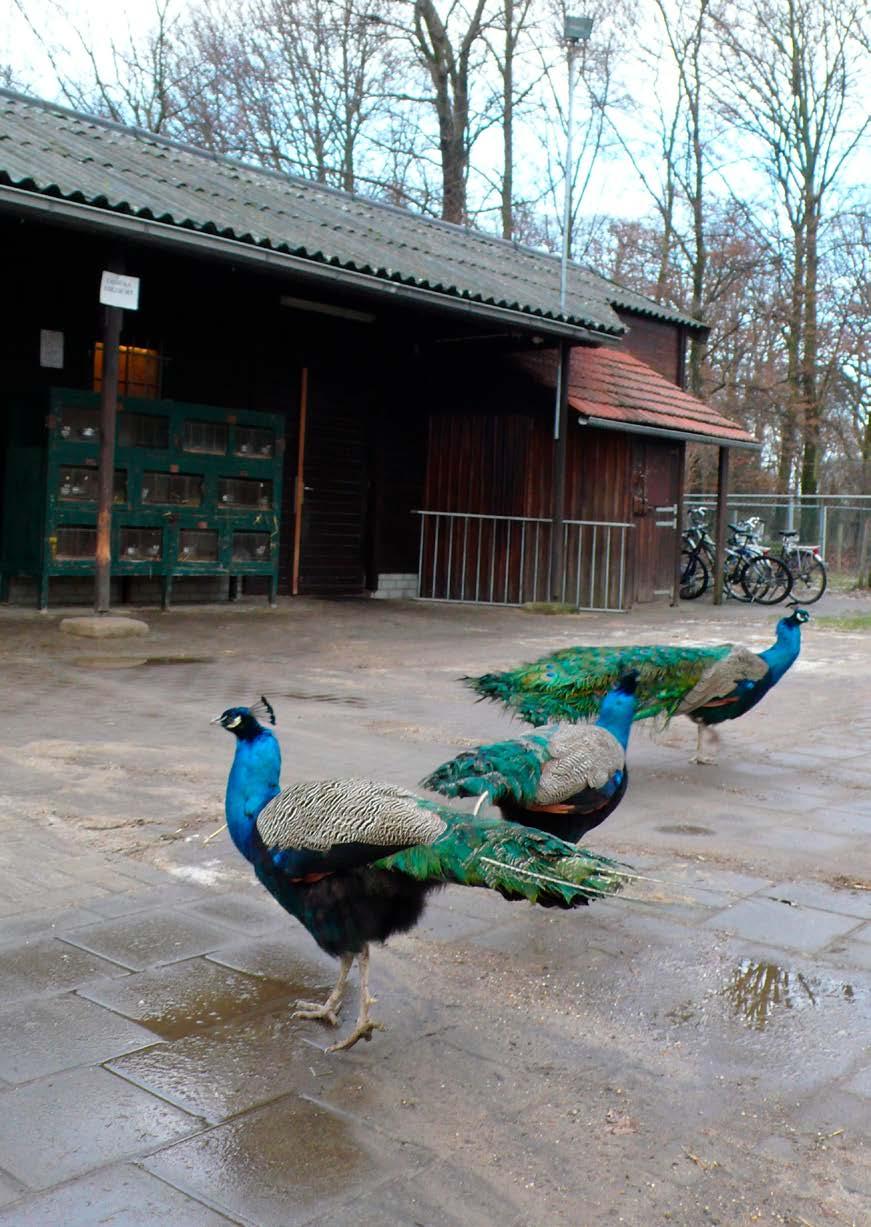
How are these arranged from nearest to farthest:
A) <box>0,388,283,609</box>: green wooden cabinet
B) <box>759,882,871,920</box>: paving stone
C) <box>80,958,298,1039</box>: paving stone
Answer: <box>80,958,298,1039</box>: paving stone, <box>759,882,871,920</box>: paving stone, <box>0,388,283,609</box>: green wooden cabinet

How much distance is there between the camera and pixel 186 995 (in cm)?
360

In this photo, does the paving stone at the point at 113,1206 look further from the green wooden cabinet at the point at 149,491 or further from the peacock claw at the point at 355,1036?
the green wooden cabinet at the point at 149,491

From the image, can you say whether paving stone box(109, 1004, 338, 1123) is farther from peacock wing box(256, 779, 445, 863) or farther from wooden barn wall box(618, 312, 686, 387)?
wooden barn wall box(618, 312, 686, 387)

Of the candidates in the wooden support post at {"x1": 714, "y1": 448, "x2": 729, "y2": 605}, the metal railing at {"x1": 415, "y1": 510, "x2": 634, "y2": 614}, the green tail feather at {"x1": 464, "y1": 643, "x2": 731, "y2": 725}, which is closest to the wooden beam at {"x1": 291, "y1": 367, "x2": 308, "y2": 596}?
the metal railing at {"x1": 415, "y1": 510, "x2": 634, "y2": 614}

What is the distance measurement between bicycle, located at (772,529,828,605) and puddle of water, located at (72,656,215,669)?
484 inches

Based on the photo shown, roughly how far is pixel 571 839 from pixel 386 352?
12.8 m

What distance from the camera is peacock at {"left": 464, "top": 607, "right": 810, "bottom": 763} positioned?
5.80 m

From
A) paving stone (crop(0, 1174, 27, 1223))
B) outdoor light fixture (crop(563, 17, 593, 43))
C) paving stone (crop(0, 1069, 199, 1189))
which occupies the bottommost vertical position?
paving stone (crop(0, 1174, 27, 1223))

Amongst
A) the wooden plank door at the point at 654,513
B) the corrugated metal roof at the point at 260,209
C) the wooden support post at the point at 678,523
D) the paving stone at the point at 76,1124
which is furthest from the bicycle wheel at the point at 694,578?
the paving stone at the point at 76,1124

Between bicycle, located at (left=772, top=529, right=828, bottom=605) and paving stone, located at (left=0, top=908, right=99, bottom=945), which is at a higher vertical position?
bicycle, located at (left=772, top=529, right=828, bottom=605)

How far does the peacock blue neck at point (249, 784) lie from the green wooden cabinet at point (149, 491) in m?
9.34

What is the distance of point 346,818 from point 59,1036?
0.96m

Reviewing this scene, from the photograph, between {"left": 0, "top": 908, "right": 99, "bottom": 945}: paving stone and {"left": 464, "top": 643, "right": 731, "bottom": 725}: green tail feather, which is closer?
{"left": 0, "top": 908, "right": 99, "bottom": 945}: paving stone

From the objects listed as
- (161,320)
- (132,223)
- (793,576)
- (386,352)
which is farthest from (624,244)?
(132,223)
